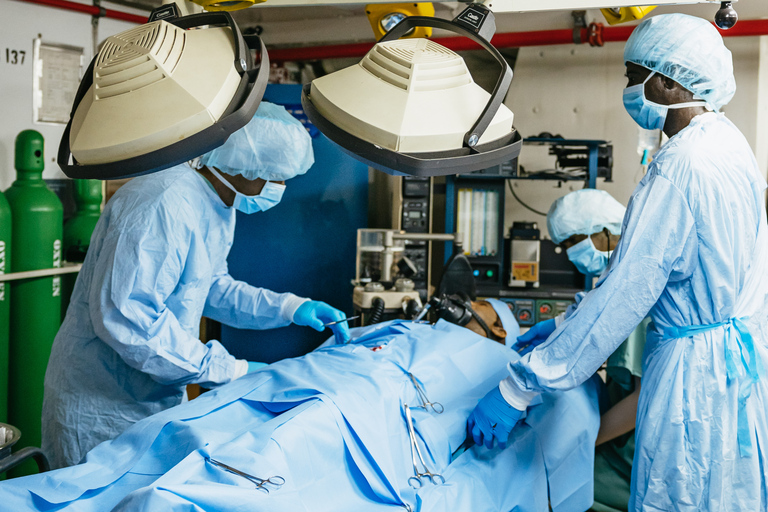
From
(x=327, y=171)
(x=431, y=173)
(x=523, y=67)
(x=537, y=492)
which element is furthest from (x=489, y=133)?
(x=523, y=67)

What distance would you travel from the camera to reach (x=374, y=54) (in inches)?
37.4

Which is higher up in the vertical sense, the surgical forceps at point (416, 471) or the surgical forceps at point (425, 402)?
the surgical forceps at point (425, 402)

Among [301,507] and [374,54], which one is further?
[301,507]

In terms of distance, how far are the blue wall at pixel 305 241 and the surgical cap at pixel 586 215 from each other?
1237mm

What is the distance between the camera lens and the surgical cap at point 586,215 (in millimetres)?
2492

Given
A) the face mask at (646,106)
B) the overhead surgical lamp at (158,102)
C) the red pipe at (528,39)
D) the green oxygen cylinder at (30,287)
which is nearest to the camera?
the overhead surgical lamp at (158,102)

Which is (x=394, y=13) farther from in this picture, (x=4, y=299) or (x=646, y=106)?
(x=4, y=299)

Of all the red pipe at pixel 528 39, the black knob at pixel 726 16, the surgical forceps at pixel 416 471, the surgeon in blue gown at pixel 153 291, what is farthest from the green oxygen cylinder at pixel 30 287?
the black knob at pixel 726 16

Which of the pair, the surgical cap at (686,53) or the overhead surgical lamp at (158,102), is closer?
the overhead surgical lamp at (158,102)

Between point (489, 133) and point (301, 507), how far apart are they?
80 cm

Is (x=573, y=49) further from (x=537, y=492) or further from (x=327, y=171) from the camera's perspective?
(x=537, y=492)

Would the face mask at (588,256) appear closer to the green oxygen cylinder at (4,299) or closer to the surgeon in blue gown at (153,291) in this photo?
the surgeon in blue gown at (153,291)

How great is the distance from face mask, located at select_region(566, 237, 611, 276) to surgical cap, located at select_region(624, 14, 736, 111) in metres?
0.93

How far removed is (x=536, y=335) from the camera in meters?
2.26
